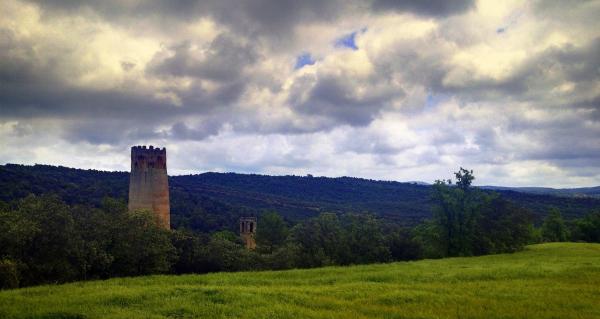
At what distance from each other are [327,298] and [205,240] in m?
40.6

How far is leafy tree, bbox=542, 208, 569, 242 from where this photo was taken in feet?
273

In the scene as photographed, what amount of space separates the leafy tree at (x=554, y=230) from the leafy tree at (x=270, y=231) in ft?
152

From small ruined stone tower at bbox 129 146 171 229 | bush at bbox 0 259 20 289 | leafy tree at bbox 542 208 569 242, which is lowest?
leafy tree at bbox 542 208 569 242

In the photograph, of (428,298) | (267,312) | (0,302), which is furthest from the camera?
(428,298)

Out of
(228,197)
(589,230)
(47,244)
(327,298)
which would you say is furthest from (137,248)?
(228,197)

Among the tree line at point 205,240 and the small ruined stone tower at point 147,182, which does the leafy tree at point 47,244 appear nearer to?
the tree line at point 205,240

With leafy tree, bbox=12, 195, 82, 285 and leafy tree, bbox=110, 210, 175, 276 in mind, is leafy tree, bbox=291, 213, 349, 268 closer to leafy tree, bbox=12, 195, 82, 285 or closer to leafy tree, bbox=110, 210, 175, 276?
leafy tree, bbox=110, 210, 175, 276

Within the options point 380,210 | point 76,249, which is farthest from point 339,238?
point 380,210

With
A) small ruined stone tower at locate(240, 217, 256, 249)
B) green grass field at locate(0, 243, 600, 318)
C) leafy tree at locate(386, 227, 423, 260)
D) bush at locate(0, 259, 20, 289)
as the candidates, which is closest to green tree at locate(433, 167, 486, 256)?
leafy tree at locate(386, 227, 423, 260)

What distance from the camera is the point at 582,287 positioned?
1961 cm

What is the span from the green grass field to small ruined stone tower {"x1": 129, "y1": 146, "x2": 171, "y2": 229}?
23.7 m

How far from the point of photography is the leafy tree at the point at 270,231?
71.9m

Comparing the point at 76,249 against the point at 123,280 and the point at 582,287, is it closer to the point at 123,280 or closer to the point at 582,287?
the point at 123,280

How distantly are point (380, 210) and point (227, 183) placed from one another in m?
62.3
